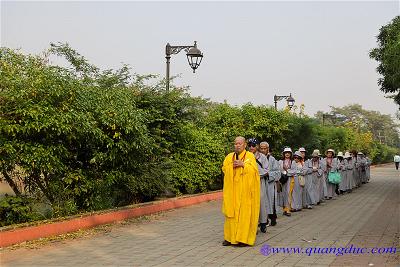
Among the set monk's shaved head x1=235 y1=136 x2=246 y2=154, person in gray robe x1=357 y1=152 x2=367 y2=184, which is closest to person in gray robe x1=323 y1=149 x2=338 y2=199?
person in gray robe x1=357 y1=152 x2=367 y2=184

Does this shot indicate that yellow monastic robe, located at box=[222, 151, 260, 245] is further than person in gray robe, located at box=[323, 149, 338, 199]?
No

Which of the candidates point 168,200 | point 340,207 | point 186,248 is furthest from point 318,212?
point 186,248

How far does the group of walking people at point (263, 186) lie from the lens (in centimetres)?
823

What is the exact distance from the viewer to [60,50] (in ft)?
41.5

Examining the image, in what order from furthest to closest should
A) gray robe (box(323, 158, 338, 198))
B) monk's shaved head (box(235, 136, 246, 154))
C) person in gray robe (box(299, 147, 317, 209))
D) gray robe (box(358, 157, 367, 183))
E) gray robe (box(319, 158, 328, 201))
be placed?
gray robe (box(358, 157, 367, 183))
gray robe (box(323, 158, 338, 198))
gray robe (box(319, 158, 328, 201))
person in gray robe (box(299, 147, 317, 209))
monk's shaved head (box(235, 136, 246, 154))

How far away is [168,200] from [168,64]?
3886 mm

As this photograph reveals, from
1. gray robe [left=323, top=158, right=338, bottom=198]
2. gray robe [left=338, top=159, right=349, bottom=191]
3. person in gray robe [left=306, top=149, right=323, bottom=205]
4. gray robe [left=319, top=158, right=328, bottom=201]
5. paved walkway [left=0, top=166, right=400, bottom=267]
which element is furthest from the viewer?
gray robe [left=338, top=159, right=349, bottom=191]

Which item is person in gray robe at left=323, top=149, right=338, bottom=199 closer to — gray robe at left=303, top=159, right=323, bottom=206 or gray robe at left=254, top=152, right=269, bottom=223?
gray robe at left=303, top=159, right=323, bottom=206

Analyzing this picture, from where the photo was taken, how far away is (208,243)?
8.56 m

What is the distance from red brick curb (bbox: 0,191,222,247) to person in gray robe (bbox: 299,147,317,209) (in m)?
3.44

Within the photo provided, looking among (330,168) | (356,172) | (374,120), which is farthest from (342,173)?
(374,120)

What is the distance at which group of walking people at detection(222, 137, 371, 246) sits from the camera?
27.0 feet

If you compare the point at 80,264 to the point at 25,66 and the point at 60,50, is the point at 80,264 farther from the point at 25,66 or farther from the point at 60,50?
the point at 60,50

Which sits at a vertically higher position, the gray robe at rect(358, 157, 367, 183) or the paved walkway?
the gray robe at rect(358, 157, 367, 183)
